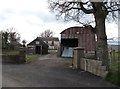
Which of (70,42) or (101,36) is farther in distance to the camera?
(70,42)

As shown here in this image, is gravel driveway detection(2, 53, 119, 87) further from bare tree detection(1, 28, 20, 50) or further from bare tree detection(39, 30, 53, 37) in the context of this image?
bare tree detection(39, 30, 53, 37)

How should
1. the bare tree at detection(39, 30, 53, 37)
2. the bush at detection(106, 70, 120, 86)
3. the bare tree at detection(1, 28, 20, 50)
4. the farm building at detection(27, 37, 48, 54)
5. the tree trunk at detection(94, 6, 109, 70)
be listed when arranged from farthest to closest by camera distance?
1. the bare tree at detection(39, 30, 53, 37)
2. the farm building at detection(27, 37, 48, 54)
3. the bare tree at detection(1, 28, 20, 50)
4. the tree trunk at detection(94, 6, 109, 70)
5. the bush at detection(106, 70, 120, 86)

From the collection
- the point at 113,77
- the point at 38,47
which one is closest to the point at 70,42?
the point at 38,47

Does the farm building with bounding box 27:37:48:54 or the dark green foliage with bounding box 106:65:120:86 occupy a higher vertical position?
the farm building with bounding box 27:37:48:54

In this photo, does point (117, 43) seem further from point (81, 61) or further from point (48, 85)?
point (48, 85)

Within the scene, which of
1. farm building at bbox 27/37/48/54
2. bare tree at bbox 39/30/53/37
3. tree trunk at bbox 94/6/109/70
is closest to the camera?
tree trunk at bbox 94/6/109/70

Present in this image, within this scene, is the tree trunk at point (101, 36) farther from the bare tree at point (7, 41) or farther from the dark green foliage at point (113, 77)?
the bare tree at point (7, 41)

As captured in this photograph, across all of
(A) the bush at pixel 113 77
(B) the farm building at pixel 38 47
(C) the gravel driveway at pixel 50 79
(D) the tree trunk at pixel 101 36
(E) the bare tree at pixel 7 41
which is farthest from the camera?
(B) the farm building at pixel 38 47

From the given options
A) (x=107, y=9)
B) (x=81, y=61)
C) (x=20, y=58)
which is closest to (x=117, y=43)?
(x=107, y=9)

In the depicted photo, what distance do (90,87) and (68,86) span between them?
997 mm

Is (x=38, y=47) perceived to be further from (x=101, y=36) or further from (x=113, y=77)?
(x=113, y=77)

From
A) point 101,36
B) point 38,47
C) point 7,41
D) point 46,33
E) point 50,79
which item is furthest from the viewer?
point 46,33

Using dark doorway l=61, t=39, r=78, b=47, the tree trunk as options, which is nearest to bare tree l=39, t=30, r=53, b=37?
dark doorway l=61, t=39, r=78, b=47

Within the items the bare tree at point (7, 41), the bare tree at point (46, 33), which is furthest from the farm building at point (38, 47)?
the bare tree at point (46, 33)
